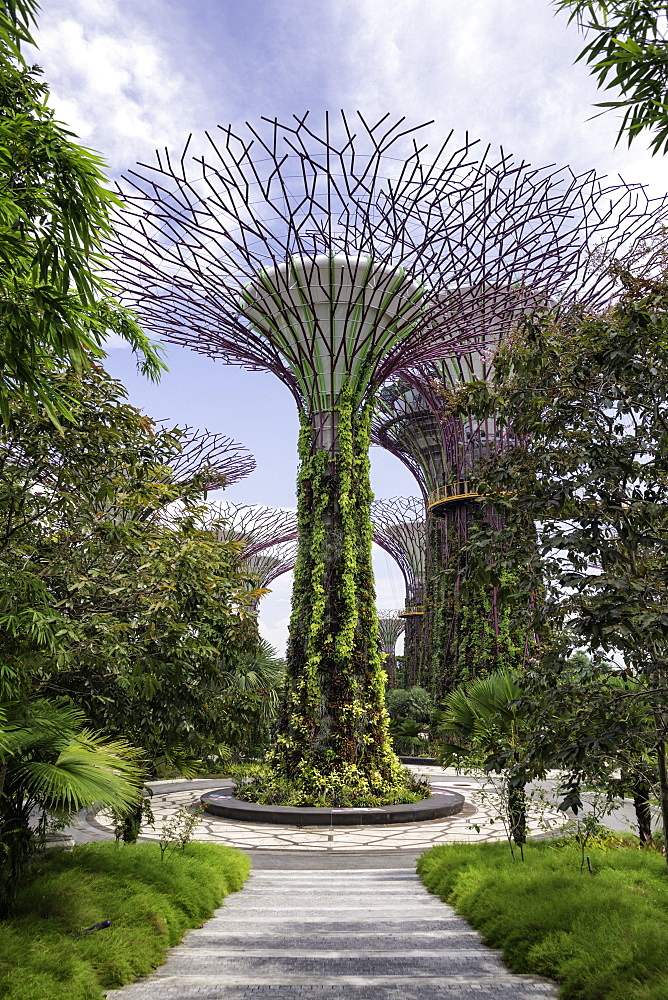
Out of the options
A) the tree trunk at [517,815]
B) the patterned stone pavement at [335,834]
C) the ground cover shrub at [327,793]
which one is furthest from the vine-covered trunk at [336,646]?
the tree trunk at [517,815]

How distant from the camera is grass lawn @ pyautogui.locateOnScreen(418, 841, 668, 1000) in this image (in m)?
4.00

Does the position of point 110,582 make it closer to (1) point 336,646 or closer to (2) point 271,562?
(1) point 336,646

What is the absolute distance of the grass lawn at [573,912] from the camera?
4.00 meters

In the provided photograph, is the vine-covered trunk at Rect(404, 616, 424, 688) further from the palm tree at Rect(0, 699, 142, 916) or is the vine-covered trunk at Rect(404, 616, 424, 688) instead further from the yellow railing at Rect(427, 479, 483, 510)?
the palm tree at Rect(0, 699, 142, 916)

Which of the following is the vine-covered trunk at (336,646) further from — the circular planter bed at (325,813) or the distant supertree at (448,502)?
the distant supertree at (448,502)

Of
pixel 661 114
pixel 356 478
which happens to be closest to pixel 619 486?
pixel 661 114

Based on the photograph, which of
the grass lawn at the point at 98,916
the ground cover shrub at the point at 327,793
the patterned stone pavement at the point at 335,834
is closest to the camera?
the grass lawn at the point at 98,916

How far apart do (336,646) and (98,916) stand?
8630 mm

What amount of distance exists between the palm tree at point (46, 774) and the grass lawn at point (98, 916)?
1.11 ft

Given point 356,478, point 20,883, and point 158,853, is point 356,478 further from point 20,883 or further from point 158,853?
point 20,883

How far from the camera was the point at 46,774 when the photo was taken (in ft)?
13.6

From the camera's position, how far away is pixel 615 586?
375 centimetres

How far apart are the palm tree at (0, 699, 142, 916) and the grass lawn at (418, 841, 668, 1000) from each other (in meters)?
2.70

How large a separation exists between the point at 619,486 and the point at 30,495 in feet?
13.4
